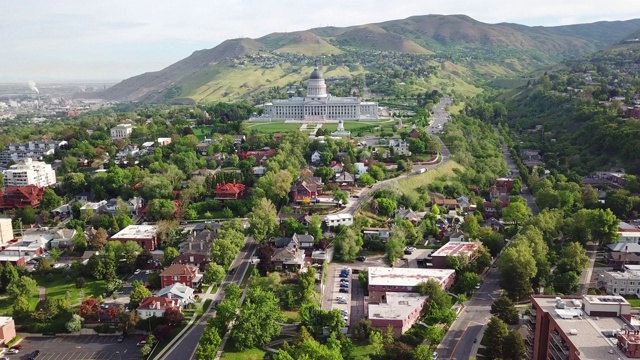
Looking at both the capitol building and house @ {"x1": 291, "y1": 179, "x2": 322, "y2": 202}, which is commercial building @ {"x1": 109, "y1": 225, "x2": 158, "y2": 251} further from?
the capitol building

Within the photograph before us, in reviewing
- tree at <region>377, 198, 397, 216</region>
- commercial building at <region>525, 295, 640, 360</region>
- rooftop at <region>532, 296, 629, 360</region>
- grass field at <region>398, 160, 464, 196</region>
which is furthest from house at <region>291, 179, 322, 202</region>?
rooftop at <region>532, 296, 629, 360</region>

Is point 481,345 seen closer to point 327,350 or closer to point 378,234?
point 327,350

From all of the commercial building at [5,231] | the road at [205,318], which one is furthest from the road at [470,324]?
the commercial building at [5,231]

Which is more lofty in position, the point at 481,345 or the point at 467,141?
the point at 467,141

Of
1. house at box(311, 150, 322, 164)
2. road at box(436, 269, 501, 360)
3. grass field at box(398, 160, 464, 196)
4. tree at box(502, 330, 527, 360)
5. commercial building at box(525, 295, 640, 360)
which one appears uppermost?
house at box(311, 150, 322, 164)

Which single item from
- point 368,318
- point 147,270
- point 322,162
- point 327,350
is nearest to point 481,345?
point 368,318

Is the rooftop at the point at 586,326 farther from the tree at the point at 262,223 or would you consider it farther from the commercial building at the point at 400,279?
the tree at the point at 262,223

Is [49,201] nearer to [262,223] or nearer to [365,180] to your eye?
[262,223]
